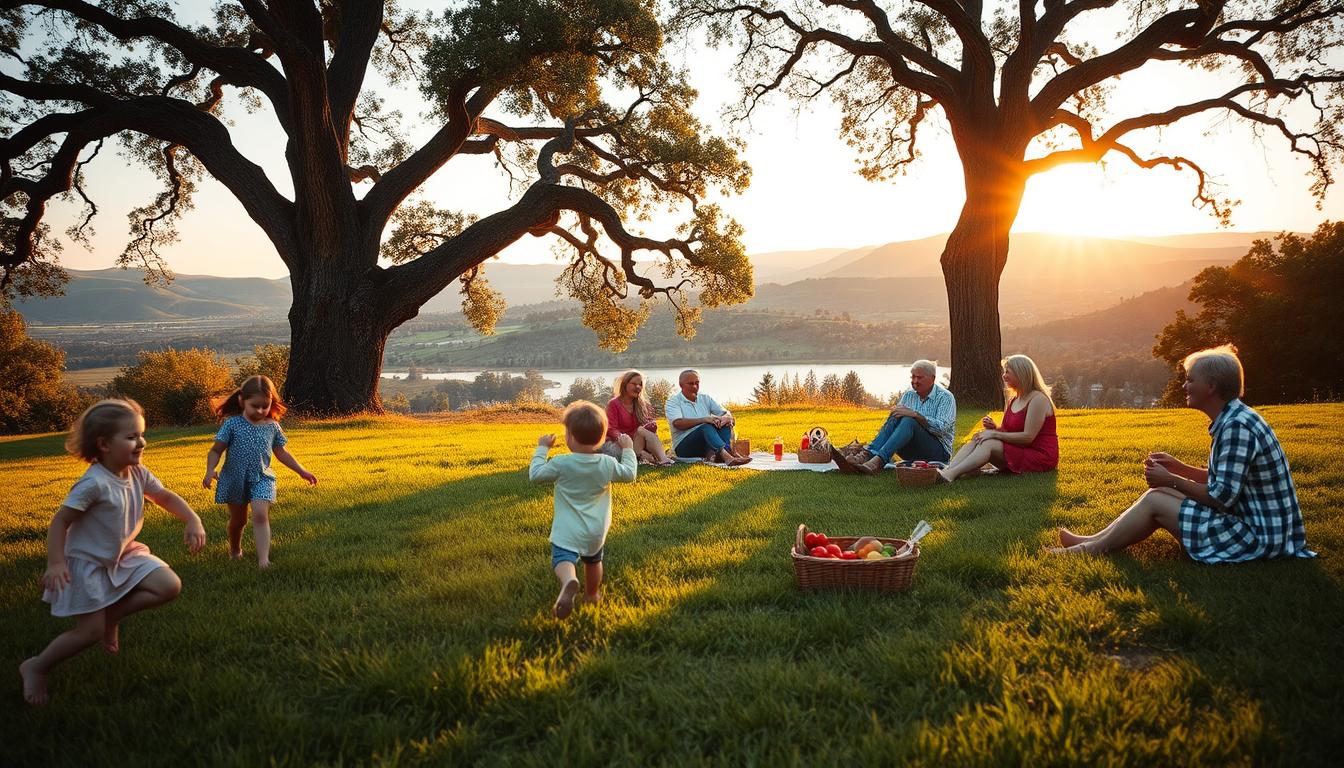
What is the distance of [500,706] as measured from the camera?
280 cm

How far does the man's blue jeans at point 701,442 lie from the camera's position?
391 inches

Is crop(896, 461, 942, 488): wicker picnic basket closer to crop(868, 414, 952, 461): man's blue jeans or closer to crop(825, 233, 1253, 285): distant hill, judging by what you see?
crop(868, 414, 952, 461): man's blue jeans

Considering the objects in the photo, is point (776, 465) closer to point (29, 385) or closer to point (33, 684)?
point (33, 684)

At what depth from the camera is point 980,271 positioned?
1702 cm

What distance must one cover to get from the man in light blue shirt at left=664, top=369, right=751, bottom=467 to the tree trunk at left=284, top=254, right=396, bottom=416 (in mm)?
10977

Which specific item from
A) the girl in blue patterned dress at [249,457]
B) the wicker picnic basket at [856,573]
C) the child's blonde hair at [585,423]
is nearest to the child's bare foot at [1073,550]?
the wicker picnic basket at [856,573]

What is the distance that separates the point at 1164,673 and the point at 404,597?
385 centimetres

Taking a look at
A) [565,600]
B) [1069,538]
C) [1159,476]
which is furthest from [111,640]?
[1159,476]

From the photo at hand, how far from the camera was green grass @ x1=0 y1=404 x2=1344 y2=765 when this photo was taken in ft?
8.27

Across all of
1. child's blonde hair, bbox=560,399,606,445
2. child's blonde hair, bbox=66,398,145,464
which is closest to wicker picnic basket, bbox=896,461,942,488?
child's blonde hair, bbox=560,399,606,445

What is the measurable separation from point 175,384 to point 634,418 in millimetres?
28421

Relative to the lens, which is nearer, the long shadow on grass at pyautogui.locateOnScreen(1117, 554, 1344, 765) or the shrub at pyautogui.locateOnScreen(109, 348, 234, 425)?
the long shadow on grass at pyautogui.locateOnScreen(1117, 554, 1344, 765)

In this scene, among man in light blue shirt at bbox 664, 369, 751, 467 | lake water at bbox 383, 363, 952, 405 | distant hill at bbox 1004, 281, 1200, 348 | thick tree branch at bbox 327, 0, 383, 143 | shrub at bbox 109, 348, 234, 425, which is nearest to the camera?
man in light blue shirt at bbox 664, 369, 751, 467

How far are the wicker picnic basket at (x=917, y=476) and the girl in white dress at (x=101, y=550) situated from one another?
632 centimetres
